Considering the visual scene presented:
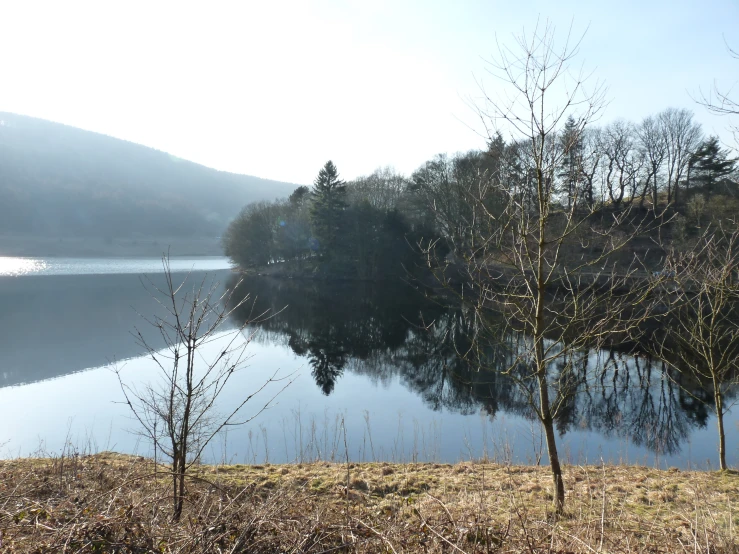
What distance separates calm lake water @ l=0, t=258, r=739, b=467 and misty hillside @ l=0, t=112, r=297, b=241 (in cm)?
9601

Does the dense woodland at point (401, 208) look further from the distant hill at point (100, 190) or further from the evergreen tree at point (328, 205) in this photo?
the distant hill at point (100, 190)

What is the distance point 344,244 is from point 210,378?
30876mm

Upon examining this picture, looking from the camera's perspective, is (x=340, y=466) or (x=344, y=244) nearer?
(x=340, y=466)

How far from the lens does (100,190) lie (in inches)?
4993

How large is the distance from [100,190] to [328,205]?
11127 cm

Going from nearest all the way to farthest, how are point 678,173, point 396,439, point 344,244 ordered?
point 396,439
point 678,173
point 344,244

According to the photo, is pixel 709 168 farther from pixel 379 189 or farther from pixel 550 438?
pixel 550 438

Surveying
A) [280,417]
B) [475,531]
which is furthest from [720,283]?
[280,417]

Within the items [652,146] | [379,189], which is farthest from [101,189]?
[652,146]

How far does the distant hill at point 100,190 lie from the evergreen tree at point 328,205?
77.5 meters

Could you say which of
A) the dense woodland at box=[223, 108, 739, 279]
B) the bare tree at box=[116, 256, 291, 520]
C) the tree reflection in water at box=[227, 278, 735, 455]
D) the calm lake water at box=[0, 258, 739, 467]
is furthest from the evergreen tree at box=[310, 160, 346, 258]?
the bare tree at box=[116, 256, 291, 520]

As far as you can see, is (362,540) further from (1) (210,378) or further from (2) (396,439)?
(1) (210,378)

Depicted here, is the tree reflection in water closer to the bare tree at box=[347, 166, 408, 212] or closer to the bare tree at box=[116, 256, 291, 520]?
the bare tree at box=[116, 256, 291, 520]

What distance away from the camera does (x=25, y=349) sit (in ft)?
60.4
